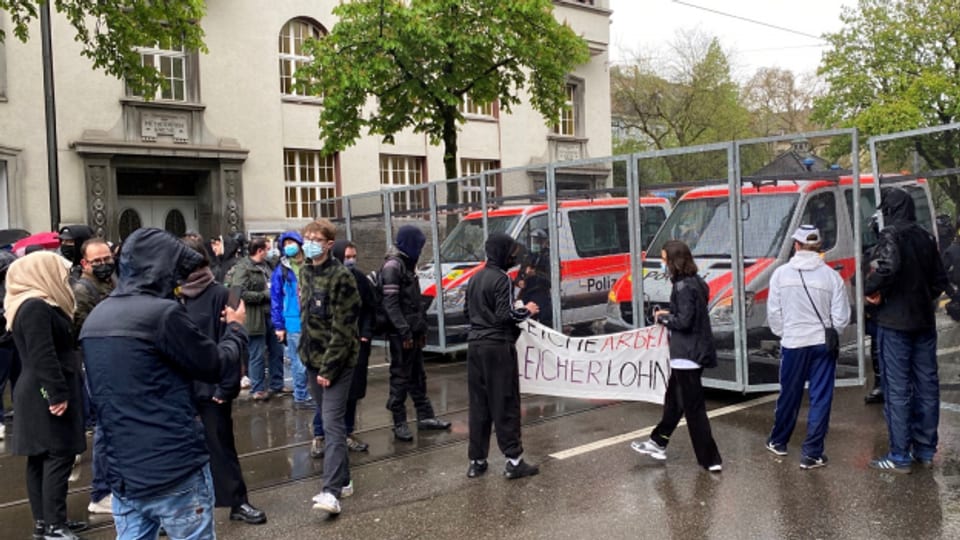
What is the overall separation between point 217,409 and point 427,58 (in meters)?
10.3

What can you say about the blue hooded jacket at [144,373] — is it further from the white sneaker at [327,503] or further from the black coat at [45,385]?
the white sneaker at [327,503]

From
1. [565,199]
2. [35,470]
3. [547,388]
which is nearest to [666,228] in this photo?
[565,199]

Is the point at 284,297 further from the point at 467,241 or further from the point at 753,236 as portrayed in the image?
the point at 753,236

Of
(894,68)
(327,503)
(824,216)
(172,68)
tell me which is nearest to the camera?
(327,503)

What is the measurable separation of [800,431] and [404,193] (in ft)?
23.5

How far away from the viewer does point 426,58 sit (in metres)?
14.5

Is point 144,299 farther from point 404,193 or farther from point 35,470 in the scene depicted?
point 404,193

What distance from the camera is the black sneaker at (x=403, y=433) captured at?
7.37 meters

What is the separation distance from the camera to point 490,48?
48.9 feet

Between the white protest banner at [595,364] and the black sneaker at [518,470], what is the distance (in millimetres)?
1742

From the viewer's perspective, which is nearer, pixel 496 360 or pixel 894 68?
pixel 496 360

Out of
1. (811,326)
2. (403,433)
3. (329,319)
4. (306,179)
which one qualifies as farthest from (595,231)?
(306,179)

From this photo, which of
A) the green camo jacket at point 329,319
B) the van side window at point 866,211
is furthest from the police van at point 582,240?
the green camo jacket at point 329,319

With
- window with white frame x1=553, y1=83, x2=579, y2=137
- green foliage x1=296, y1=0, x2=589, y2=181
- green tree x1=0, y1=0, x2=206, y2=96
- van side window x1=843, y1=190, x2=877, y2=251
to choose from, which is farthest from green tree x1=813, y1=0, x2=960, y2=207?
green tree x1=0, y1=0, x2=206, y2=96
